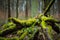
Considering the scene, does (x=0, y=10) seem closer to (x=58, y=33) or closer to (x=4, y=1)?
(x=4, y=1)

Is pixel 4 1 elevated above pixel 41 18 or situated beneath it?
elevated above

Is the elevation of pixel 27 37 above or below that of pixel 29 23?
below

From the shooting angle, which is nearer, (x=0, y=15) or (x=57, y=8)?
(x=0, y=15)

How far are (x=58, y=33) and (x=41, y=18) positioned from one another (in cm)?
119

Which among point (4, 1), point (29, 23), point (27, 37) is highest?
point (4, 1)

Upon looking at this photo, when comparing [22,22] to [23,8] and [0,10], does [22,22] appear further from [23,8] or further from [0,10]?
[23,8]

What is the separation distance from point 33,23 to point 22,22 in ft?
2.01

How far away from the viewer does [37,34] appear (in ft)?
18.1

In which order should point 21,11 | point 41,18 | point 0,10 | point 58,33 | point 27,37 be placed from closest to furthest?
point 27,37 → point 58,33 → point 41,18 → point 0,10 → point 21,11

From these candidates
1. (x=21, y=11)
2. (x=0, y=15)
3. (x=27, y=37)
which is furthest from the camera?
(x=21, y=11)

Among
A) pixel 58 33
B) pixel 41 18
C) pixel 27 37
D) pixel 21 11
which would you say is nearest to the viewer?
pixel 27 37

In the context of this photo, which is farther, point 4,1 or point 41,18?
point 4,1

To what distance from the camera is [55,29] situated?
5918 mm

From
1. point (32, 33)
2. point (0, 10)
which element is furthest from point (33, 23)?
point (0, 10)
